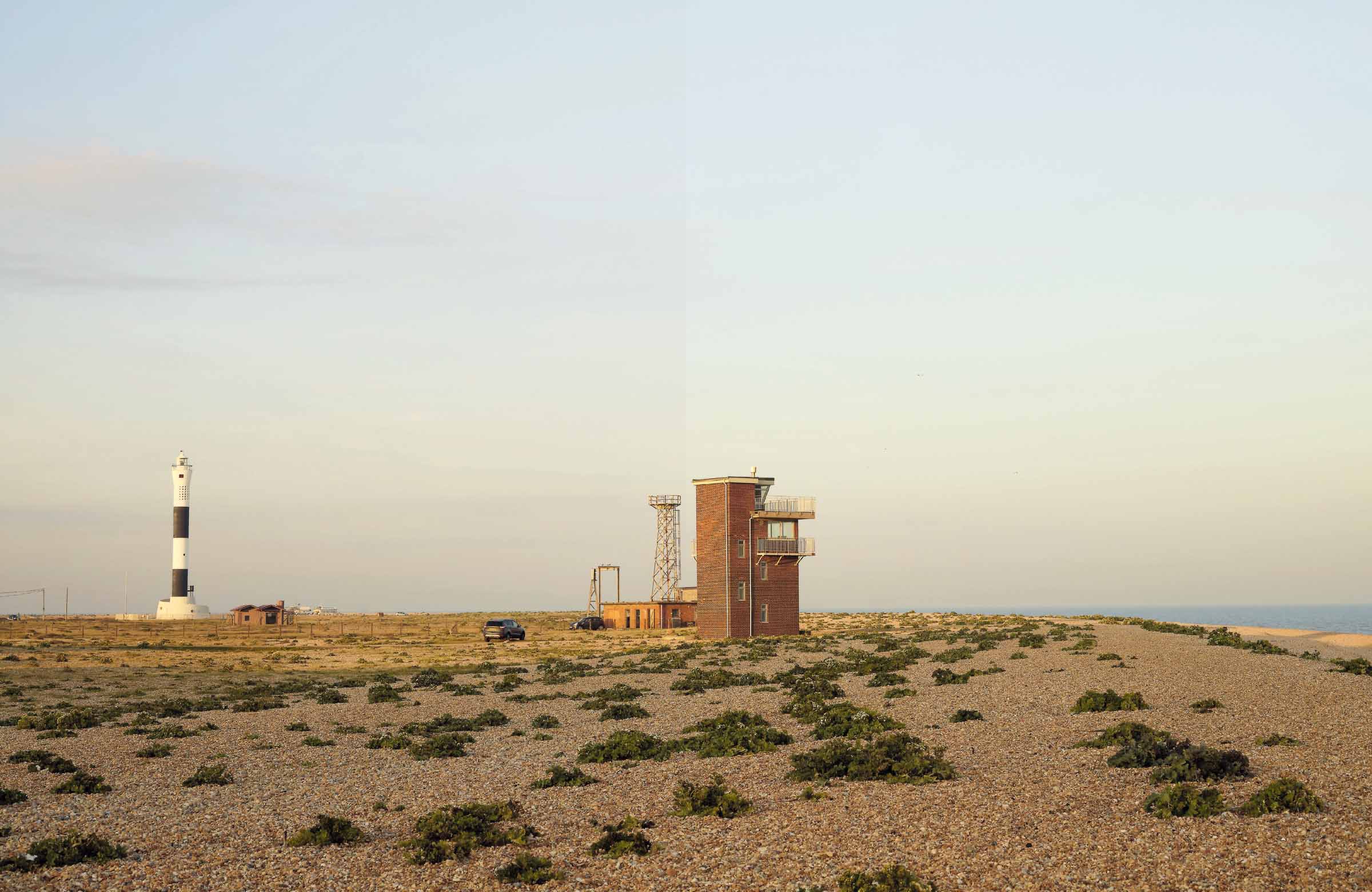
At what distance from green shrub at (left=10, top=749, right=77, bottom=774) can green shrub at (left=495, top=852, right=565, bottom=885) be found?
14.1 m

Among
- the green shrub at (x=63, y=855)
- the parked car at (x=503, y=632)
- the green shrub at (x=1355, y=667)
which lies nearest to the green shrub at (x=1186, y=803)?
the green shrub at (x=63, y=855)

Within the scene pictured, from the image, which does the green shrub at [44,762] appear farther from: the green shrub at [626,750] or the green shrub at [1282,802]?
the green shrub at [1282,802]

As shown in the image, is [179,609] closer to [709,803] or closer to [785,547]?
[785,547]

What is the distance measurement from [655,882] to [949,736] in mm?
12717

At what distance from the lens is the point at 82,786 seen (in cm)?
2123

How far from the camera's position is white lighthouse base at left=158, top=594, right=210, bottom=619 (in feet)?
438

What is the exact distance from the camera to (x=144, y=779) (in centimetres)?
2281

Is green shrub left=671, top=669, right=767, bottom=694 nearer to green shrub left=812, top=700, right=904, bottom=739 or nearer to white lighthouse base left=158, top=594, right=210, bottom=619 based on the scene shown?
green shrub left=812, top=700, right=904, bottom=739

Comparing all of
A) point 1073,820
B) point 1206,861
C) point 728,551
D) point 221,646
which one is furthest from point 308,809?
point 221,646

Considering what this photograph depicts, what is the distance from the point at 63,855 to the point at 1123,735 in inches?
718

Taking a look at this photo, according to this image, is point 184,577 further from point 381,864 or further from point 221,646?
point 381,864

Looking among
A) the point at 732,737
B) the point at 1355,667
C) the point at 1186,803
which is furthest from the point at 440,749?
the point at 1355,667

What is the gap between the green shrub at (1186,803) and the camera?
15.3 metres

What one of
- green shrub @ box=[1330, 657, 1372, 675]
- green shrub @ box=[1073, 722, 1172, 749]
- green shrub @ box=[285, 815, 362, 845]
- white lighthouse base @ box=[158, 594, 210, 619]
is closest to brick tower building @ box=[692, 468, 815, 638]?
green shrub @ box=[1330, 657, 1372, 675]
